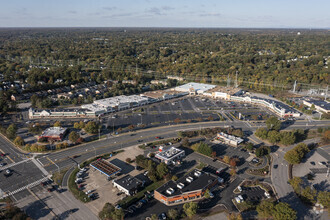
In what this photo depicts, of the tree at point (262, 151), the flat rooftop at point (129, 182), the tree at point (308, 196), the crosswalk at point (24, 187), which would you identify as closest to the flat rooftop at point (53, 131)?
the crosswalk at point (24, 187)

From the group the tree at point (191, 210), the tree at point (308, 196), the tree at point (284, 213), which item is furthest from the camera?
the tree at point (308, 196)

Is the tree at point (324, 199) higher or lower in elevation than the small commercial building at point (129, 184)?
higher

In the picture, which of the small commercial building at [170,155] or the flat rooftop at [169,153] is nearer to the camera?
the small commercial building at [170,155]

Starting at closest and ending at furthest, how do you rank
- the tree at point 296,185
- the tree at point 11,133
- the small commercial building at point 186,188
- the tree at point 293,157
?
1. the small commercial building at point 186,188
2. the tree at point 296,185
3. the tree at point 293,157
4. the tree at point 11,133

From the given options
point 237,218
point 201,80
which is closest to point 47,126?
point 237,218

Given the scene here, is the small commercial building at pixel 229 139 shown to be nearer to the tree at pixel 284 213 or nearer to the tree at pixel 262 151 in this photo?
the tree at pixel 262 151

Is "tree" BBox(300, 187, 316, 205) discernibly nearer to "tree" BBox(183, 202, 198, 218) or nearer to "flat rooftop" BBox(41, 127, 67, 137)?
"tree" BBox(183, 202, 198, 218)

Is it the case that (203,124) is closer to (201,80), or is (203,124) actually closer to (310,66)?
(201,80)
